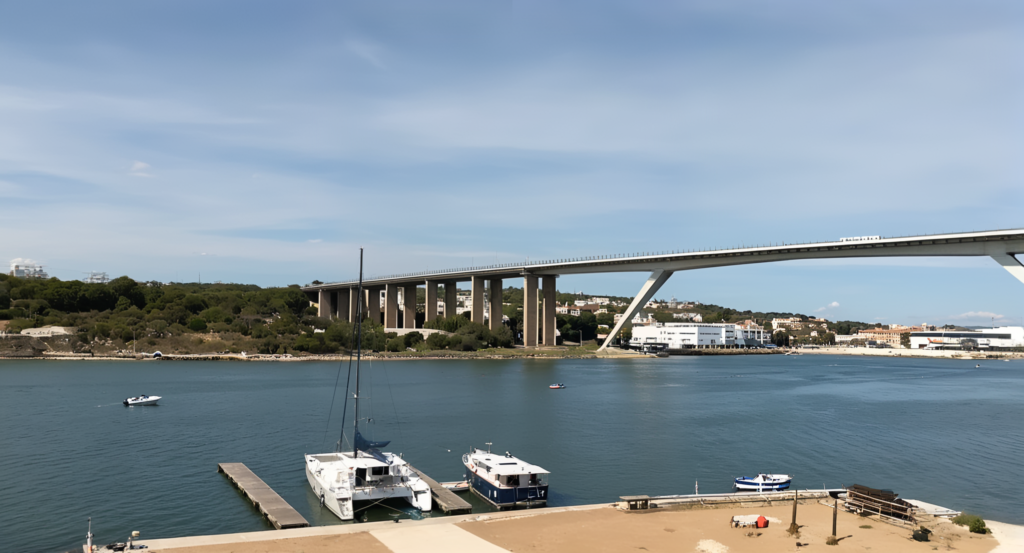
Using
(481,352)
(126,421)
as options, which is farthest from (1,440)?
(481,352)

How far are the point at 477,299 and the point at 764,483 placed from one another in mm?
112851

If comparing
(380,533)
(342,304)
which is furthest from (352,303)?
(380,533)

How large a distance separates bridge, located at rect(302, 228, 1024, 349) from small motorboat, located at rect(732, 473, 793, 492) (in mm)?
62248

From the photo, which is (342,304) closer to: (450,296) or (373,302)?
(373,302)

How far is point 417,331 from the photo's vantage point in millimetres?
131875

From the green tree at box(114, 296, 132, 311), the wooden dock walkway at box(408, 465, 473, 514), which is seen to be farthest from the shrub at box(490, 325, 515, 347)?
the wooden dock walkway at box(408, 465, 473, 514)

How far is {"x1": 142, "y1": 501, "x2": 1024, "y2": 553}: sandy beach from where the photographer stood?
1897 cm

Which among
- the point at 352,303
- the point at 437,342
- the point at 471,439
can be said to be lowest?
the point at 471,439

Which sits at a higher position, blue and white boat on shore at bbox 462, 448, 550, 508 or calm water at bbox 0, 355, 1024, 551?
blue and white boat on shore at bbox 462, 448, 550, 508

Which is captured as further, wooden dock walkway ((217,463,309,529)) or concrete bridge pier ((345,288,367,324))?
concrete bridge pier ((345,288,367,324))

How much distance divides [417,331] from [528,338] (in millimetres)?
21228

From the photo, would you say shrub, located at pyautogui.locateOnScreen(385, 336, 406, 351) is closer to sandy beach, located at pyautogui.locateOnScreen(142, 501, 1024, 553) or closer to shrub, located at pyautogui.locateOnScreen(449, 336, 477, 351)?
shrub, located at pyautogui.locateOnScreen(449, 336, 477, 351)

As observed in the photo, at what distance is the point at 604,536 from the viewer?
20219mm

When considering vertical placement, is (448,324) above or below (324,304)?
below
